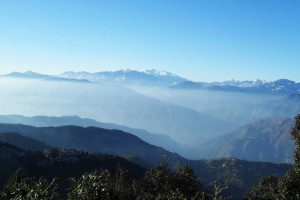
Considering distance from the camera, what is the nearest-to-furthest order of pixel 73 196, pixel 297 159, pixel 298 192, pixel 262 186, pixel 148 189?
pixel 73 196, pixel 298 192, pixel 297 159, pixel 148 189, pixel 262 186

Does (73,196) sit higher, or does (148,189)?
(73,196)

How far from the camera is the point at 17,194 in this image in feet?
148

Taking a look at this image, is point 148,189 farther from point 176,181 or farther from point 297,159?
point 297,159

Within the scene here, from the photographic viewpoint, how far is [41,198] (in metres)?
42.5

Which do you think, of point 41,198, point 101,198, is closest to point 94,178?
point 101,198

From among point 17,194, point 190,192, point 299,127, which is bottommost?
point 190,192

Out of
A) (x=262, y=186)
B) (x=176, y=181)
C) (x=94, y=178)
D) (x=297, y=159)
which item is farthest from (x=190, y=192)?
(x=94, y=178)

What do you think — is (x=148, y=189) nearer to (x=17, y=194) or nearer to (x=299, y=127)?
(x=299, y=127)

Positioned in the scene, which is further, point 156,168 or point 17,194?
point 156,168

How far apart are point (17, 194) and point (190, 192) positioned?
5990 centimetres

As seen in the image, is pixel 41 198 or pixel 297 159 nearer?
pixel 41 198

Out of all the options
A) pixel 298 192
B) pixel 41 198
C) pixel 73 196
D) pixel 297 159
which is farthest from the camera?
pixel 297 159

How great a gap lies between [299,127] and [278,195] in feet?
55.1

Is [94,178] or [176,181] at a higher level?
[94,178]
